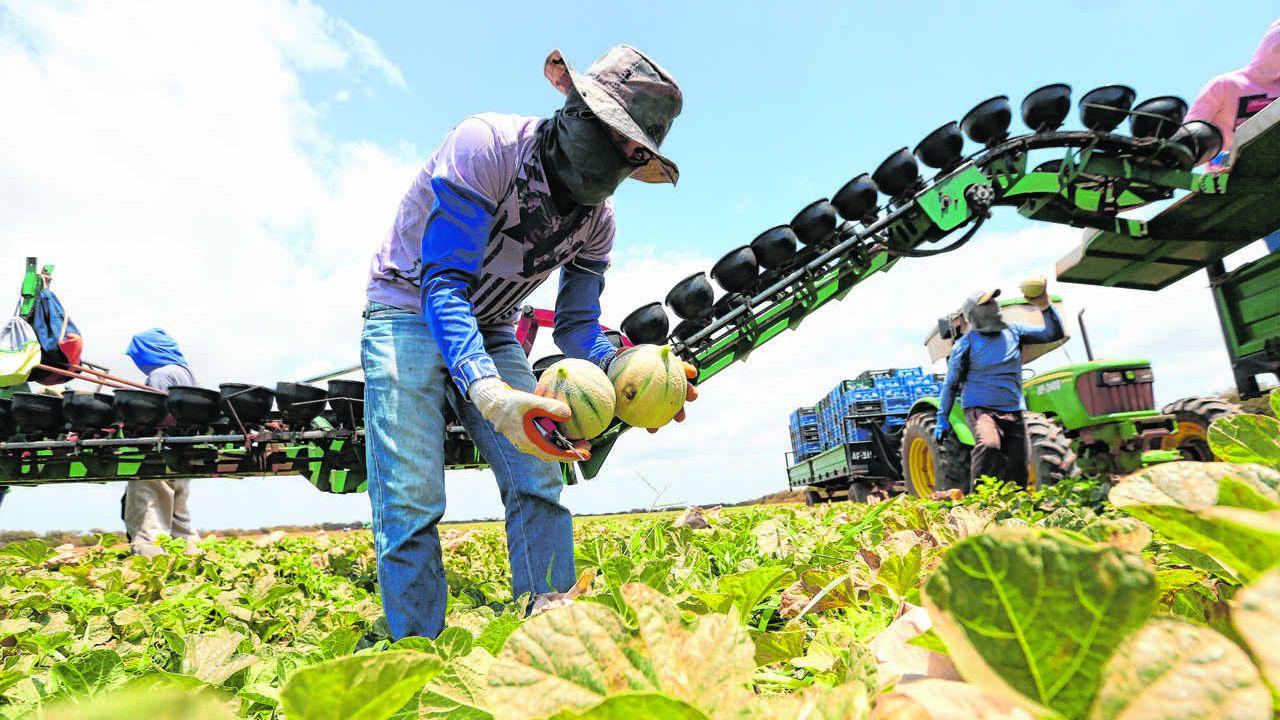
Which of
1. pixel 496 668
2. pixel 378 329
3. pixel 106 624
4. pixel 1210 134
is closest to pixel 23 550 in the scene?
pixel 106 624

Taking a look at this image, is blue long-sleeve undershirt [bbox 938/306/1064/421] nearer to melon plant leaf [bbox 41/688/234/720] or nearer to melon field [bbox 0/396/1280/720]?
melon field [bbox 0/396/1280/720]

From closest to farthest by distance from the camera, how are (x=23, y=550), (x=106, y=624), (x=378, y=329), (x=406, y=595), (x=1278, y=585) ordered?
(x=1278, y=585), (x=106, y=624), (x=406, y=595), (x=378, y=329), (x=23, y=550)

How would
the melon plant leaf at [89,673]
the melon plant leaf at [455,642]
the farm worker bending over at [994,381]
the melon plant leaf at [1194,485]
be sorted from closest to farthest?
the melon plant leaf at [1194,485] → the melon plant leaf at [455,642] → the melon plant leaf at [89,673] → the farm worker bending over at [994,381]

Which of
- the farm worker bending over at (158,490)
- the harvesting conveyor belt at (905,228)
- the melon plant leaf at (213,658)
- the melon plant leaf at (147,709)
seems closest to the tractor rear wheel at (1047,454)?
the harvesting conveyor belt at (905,228)

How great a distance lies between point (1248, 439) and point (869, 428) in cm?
1184

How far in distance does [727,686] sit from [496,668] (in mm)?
166

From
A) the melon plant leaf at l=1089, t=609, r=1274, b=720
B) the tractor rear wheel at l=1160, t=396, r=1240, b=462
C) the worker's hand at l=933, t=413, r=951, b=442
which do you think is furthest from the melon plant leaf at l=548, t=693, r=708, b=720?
the tractor rear wheel at l=1160, t=396, r=1240, b=462

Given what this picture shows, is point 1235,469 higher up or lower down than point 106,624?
higher up

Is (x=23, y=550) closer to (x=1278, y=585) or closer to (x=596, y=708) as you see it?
(x=596, y=708)

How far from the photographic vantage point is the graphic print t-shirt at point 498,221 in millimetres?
2428

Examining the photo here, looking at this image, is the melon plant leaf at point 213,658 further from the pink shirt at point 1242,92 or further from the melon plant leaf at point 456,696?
the pink shirt at point 1242,92

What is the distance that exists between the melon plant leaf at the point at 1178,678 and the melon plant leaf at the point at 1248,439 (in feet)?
1.55

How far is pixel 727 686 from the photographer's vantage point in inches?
20.2

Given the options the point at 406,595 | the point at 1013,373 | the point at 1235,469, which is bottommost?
the point at 406,595
